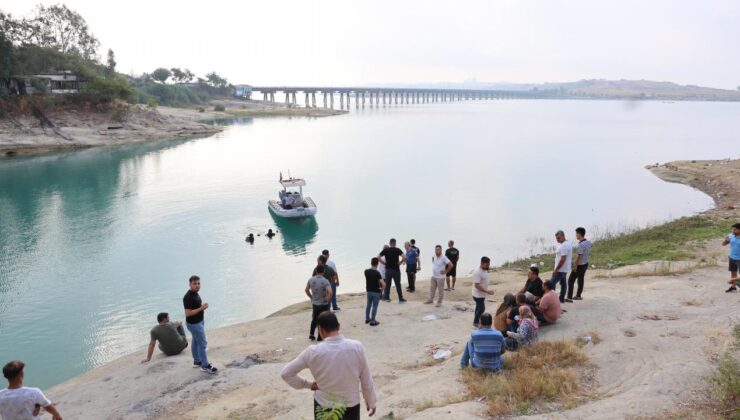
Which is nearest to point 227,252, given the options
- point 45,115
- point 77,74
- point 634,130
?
point 45,115

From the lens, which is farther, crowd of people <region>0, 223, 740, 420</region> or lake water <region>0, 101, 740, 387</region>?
lake water <region>0, 101, 740, 387</region>

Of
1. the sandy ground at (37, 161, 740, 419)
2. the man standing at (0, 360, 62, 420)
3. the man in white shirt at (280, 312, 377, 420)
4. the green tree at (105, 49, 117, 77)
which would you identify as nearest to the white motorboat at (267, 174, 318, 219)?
the sandy ground at (37, 161, 740, 419)

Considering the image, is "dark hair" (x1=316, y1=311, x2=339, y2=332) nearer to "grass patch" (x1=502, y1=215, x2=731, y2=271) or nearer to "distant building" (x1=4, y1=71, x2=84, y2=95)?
"grass patch" (x1=502, y1=215, x2=731, y2=271)

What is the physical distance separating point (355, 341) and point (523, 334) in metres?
5.76

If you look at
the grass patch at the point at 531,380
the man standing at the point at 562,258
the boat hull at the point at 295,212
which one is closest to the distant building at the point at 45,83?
the boat hull at the point at 295,212

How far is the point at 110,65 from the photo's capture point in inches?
3939

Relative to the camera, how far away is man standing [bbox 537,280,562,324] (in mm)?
11279

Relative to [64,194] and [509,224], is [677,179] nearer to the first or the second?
[509,224]

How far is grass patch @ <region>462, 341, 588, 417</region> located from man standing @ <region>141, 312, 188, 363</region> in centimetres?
643

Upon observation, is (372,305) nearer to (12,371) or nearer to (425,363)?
(425,363)

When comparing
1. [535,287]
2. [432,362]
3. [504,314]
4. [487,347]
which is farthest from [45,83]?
[487,347]

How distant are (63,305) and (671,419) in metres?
20.2

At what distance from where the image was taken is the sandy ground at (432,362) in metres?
8.13

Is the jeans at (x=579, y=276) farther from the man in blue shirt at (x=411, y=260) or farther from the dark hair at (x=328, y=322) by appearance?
the dark hair at (x=328, y=322)
